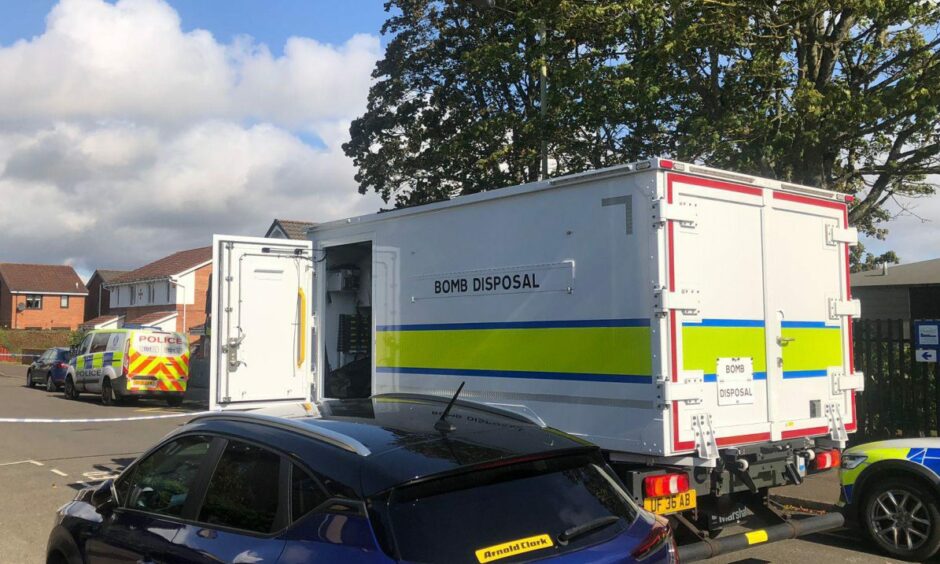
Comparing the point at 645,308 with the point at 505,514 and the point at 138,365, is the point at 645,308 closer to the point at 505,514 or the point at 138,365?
the point at 505,514

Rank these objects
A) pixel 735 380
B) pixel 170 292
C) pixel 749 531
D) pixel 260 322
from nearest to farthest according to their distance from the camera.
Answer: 1. pixel 749 531
2. pixel 735 380
3. pixel 260 322
4. pixel 170 292

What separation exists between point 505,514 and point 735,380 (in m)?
3.34

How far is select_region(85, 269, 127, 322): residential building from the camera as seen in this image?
6464 cm

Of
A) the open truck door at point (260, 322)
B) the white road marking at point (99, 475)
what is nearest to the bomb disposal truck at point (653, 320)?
the open truck door at point (260, 322)

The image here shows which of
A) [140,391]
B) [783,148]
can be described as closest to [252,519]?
[783,148]

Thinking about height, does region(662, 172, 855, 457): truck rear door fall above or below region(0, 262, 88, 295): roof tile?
below

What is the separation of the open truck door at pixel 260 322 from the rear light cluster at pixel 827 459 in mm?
5604

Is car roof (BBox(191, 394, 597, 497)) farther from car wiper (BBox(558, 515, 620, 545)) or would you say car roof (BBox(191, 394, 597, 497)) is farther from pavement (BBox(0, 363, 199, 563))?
pavement (BBox(0, 363, 199, 563))

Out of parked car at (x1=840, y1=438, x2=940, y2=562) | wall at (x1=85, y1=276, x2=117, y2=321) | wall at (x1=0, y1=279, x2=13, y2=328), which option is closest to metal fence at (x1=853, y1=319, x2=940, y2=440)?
parked car at (x1=840, y1=438, x2=940, y2=562)

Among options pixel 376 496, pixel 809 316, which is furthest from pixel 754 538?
pixel 376 496

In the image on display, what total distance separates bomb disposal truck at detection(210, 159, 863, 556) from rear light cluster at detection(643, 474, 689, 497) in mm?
13

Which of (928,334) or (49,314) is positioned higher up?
(49,314)

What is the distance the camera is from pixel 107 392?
21.2 meters

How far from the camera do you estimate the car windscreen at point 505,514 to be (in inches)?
104
